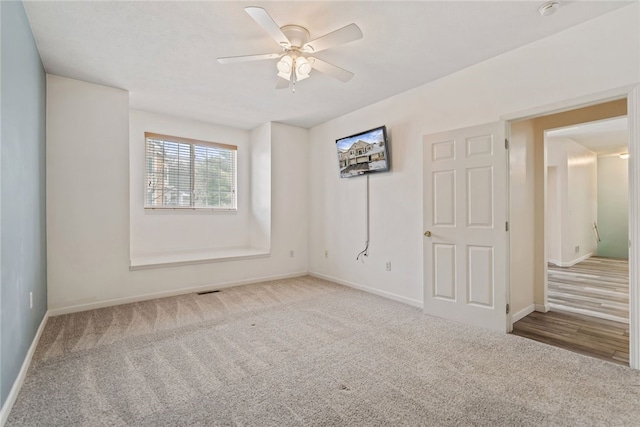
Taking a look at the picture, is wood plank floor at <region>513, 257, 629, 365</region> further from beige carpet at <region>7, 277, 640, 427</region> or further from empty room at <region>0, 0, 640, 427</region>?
beige carpet at <region>7, 277, 640, 427</region>

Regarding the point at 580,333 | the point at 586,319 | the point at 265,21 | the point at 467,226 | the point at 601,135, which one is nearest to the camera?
the point at 265,21

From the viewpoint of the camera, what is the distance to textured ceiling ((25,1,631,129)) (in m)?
2.16

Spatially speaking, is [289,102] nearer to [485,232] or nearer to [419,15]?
[419,15]

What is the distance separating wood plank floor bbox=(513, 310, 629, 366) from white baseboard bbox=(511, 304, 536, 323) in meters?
0.04

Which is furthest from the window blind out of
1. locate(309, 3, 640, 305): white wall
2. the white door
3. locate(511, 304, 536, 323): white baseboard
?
locate(511, 304, 536, 323): white baseboard


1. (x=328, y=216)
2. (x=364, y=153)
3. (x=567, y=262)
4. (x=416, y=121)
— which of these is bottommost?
(x=567, y=262)

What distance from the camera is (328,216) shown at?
4.96 meters

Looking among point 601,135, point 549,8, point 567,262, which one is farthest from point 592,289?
point 549,8

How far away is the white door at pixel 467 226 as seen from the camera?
2.79 m

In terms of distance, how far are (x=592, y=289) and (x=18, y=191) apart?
21.7ft

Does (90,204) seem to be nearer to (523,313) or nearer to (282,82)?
(282,82)

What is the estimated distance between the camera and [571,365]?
218 cm

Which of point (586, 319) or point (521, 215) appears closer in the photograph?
point (586, 319)

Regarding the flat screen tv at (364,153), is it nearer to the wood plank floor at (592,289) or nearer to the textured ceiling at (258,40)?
the textured ceiling at (258,40)
